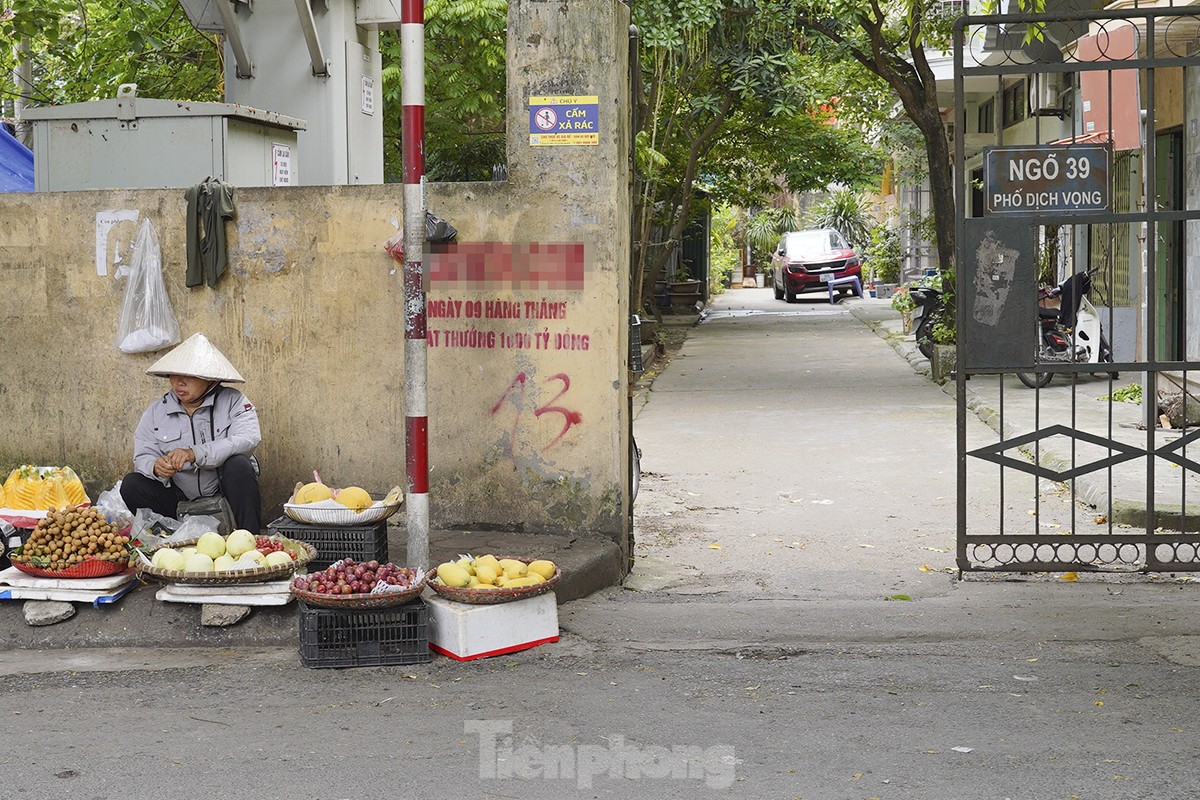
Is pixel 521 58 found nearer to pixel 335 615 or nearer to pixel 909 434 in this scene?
pixel 335 615

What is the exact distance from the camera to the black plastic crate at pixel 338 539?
629cm

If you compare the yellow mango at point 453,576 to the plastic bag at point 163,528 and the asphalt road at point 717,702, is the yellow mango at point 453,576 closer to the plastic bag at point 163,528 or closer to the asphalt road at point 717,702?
the asphalt road at point 717,702

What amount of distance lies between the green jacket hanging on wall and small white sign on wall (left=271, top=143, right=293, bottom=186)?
0.85 metres

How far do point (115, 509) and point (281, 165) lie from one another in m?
2.48

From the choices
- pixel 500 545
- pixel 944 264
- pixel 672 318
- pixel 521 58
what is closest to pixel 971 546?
pixel 500 545

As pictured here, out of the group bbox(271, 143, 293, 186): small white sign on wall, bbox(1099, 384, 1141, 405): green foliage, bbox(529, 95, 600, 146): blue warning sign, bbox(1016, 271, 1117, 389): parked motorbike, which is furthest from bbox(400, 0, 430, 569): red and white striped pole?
bbox(1016, 271, 1117, 389): parked motorbike

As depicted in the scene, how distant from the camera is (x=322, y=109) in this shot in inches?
361

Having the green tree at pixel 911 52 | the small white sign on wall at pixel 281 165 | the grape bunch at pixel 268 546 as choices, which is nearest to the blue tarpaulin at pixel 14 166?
the small white sign on wall at pixel 281 165

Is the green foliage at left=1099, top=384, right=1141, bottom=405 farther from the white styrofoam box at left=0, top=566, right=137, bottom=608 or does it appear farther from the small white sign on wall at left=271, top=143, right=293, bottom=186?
the white styrofoam box at left=0, top=566, right=137, bottom=608

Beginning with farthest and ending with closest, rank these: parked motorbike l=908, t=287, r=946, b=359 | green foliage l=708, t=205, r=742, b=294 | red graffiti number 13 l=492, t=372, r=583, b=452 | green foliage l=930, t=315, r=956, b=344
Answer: green foliage l=708, t=205, r=742, b=294, parked motorbike l=908, t=287, r=946, b=359, green foliage l=930, t=315, r=956, b=344, red graffiti number 13 l=492, t=372, r=583, b=452

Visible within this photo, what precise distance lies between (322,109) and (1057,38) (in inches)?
236

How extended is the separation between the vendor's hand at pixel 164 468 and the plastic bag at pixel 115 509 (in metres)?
0.31

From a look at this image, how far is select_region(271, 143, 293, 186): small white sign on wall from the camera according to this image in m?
8.07

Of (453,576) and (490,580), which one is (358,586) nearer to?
(453,576)
